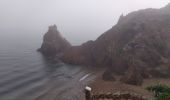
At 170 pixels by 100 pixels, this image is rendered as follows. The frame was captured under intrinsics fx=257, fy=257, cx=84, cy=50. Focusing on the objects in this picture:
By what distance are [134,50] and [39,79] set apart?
31.3 meters

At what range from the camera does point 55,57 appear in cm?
10875

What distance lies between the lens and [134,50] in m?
82.6

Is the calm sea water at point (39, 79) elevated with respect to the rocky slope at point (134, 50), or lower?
lower

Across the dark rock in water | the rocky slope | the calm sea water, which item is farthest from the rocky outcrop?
the dark rock in water

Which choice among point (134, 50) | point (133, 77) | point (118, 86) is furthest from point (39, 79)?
point (134, 50)

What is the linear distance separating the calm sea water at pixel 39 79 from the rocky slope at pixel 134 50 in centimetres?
821

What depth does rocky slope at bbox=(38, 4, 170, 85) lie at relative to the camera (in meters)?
74.4

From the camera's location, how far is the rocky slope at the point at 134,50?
74438 millimetres

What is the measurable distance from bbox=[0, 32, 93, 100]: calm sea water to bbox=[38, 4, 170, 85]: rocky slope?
8211 mm

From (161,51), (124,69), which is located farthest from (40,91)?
(161,51)

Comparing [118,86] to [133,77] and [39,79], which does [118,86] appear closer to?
[133,77]

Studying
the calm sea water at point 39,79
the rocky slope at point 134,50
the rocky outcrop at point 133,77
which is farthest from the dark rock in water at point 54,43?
the rocky outcrop at point 133,77

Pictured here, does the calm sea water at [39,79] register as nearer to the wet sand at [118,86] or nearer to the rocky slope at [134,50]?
the wet sand at [118,86]

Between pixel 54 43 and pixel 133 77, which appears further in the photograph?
pixel 54 43
